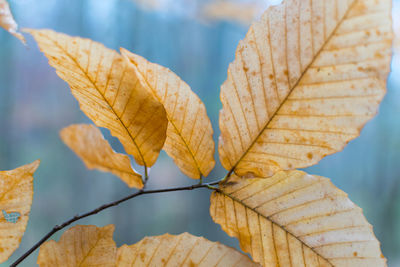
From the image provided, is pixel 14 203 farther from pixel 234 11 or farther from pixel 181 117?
pixel 234 11

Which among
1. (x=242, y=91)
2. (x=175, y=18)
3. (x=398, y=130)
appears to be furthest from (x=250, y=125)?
(x=398, y=130)

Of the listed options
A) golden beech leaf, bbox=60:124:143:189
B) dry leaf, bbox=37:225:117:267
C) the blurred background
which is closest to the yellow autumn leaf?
the blurred background

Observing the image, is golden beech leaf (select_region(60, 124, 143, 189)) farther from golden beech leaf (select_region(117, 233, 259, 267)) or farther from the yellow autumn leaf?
the yellow autumn leaf

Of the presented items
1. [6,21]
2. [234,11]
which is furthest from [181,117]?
[234,11]

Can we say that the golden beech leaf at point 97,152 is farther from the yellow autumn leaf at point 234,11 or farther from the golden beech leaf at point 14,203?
the yellow autumn leaf at point 234,11

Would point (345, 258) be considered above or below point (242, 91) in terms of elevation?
below

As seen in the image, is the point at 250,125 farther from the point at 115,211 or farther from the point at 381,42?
the point at 115,211

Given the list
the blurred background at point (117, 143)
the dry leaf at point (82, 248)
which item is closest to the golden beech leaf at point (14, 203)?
the dry leaf at point (82, 248)
